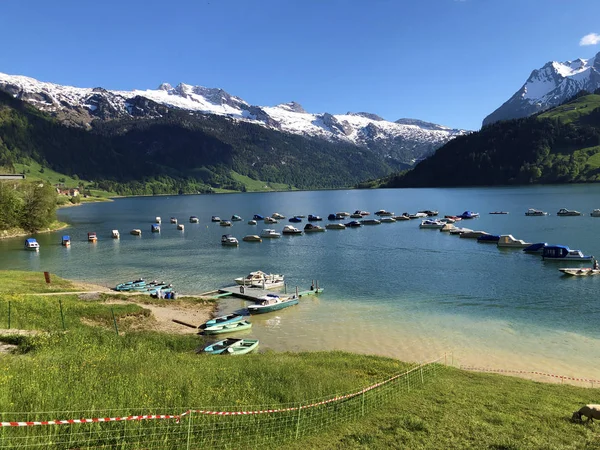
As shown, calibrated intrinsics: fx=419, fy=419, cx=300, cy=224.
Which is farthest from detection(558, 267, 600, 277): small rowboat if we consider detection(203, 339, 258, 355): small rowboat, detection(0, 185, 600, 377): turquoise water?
detection(203, 339, 258, 355): small rowboat

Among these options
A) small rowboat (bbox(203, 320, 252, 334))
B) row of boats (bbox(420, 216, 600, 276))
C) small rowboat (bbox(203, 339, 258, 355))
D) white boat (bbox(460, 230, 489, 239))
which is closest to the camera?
small rowboat (bbox(203, 339, 258, 355))

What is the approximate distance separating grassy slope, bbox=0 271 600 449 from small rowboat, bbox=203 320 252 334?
1112 cm

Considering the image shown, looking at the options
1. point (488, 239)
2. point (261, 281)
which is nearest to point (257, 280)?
point (261, 281)

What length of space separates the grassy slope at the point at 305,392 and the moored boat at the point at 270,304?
20.5 metres

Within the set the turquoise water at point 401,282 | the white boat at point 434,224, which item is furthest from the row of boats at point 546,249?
the white boat at point 434,224

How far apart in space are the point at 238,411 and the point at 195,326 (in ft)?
87.3

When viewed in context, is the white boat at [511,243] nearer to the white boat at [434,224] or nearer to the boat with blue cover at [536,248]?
the boat with blue cover at [536,248]

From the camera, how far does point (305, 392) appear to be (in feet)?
62.5

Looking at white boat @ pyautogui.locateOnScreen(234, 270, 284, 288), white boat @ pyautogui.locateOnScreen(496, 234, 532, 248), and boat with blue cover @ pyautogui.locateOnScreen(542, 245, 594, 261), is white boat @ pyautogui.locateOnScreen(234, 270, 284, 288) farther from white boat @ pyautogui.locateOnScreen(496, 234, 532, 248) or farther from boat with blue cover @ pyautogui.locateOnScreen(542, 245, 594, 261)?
white boat @ pyautogui.locateOnScreen(496, 234, 532, 248)

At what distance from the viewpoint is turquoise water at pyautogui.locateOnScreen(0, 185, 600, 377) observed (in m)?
36.9

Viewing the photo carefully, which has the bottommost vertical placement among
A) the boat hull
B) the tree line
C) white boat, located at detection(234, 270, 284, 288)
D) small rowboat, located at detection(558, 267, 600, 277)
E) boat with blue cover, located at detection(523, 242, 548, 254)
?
the boat hull

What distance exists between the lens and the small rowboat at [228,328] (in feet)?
130

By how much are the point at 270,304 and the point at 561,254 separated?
56.3m

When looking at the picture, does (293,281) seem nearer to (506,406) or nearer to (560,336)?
(560,336)
